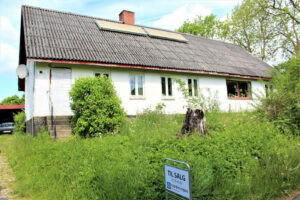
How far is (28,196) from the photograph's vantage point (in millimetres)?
5332

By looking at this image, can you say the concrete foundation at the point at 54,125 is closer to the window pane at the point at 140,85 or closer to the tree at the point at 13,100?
the window pane at the point at 140,85

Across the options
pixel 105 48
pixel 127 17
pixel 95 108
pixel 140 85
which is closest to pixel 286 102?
pixel 95 108

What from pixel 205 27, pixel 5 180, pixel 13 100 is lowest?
pixel 5 180

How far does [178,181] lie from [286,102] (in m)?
6.66

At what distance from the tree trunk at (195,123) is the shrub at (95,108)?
3.62 metres

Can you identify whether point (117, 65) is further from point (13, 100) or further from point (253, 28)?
point (13, 100)

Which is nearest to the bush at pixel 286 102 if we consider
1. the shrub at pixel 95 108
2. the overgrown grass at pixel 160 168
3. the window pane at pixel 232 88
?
the overgrown grass at pixel 160 168

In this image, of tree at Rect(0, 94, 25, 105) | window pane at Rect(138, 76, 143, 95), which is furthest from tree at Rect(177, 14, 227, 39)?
tree at Rect(0, 94, 25, 105)

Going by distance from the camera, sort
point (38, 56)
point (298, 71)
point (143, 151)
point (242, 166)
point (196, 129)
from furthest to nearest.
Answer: point (38, 56), point (298, 71), point (196, 129), point (143, 151), point (242, 166)

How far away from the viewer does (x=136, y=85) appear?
46.9 feet

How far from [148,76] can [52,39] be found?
570cm

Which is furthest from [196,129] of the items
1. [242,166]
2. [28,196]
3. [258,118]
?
[28,196]

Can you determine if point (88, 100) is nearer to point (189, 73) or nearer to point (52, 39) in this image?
point (52, 39)

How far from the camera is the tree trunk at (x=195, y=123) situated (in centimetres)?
677
